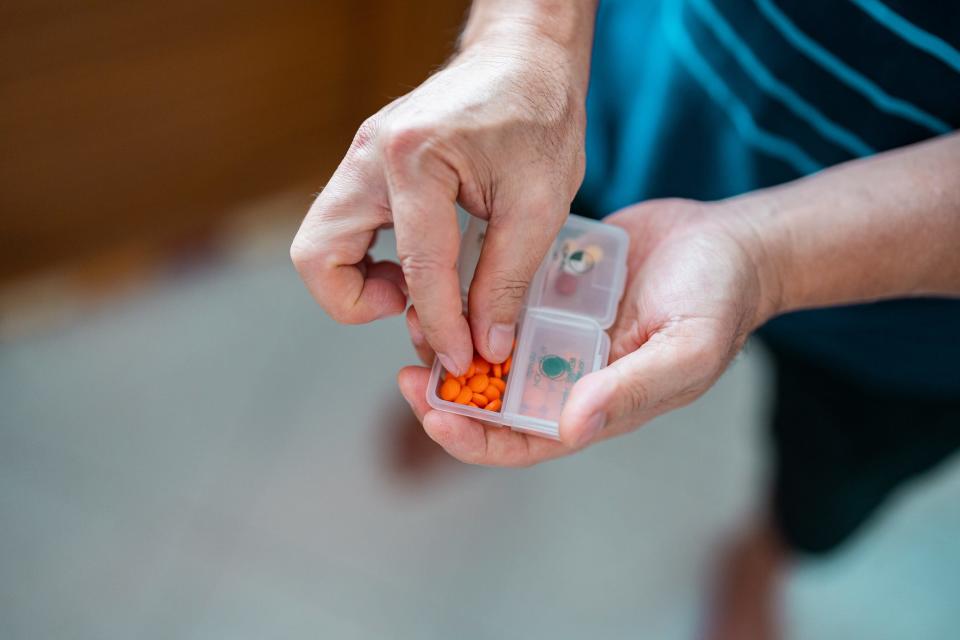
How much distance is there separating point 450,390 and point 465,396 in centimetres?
2

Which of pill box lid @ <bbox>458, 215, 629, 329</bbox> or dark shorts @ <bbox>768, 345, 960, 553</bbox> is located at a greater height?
pill box lid @ <bbox>458, 215, 629, 329</bbox>

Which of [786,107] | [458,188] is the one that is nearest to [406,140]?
[458,188]

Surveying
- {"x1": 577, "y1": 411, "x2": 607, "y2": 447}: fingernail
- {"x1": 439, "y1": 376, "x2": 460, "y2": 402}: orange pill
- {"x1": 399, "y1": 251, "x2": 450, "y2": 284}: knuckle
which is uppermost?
{"x1": 399, "y1": 251, "x2": 450, "y2": 284}: knuckle

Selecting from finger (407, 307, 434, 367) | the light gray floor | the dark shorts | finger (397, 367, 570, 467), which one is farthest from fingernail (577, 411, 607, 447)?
the light gray floor

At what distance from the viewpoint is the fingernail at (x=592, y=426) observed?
2.46ft

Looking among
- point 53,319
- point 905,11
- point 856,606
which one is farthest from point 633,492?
point 53,319

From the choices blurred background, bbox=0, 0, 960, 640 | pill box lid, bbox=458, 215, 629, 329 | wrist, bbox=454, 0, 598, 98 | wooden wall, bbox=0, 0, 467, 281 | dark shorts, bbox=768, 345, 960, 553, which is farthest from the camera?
blurred background, bbox=0, 0, 960, 640

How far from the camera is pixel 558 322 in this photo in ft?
3.33

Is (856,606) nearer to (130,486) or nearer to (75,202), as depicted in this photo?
(130,486)

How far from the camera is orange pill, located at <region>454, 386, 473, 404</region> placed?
91 cm

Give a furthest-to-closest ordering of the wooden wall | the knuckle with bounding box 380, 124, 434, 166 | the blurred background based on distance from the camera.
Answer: the blurred background, the wooden wall, the knuckle with bounding box 380, 124, 434, 166

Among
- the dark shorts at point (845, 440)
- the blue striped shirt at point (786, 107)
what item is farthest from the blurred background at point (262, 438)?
the blue striped shirt at point (786, 107)

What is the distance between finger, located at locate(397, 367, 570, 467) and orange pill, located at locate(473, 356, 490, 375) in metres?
0.06

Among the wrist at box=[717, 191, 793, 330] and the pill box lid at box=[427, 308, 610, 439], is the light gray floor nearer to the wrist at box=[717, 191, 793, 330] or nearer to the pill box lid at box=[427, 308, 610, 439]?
the pill box lid at box=[427, 308, 610, 439]
